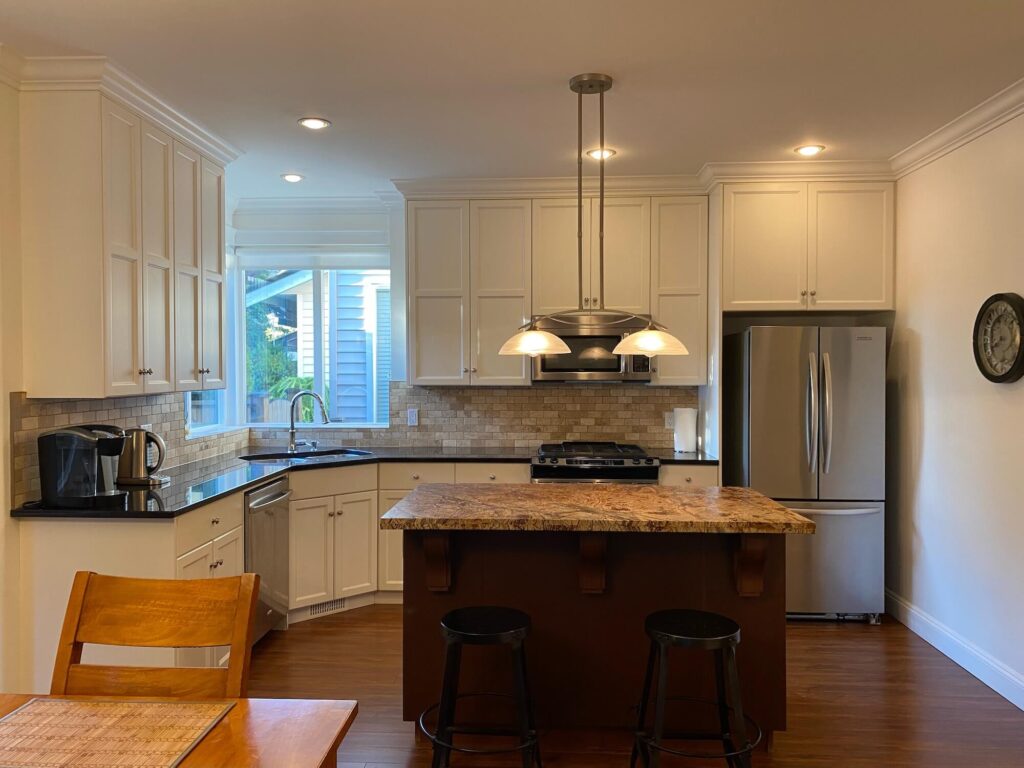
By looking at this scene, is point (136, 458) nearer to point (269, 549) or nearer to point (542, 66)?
point (269, 549)

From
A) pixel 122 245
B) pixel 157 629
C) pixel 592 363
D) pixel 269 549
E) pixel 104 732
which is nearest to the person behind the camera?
pixel 104 732

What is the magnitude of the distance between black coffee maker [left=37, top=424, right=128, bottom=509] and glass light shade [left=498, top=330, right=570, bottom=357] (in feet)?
5.44

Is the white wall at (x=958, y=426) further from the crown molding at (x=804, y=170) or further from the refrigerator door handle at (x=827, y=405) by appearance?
the refrigerator door handle at (x=827, y=405)

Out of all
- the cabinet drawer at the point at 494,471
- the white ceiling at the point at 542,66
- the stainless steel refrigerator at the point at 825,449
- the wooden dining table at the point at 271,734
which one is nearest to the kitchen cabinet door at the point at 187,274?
the white ceiling at the point at 542,66

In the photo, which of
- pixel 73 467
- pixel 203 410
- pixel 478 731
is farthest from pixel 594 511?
pixel 203 410

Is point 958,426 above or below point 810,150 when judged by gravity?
below

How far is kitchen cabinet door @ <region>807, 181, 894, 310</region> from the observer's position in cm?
448

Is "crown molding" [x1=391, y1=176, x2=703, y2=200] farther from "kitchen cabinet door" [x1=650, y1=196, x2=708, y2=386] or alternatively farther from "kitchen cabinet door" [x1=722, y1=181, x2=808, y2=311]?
"kitchen cabinet door" [x1=722, y1=181, x2=808, y2=311]

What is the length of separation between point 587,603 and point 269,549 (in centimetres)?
183

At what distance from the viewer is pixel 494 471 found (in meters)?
4.62

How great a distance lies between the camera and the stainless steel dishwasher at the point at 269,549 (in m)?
3.73

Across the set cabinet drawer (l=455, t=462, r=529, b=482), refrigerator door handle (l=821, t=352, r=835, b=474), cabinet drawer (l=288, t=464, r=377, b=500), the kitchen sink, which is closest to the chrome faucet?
the kitchen sink

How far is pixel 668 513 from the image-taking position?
2.67m

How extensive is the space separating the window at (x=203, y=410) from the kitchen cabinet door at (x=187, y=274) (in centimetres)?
73
